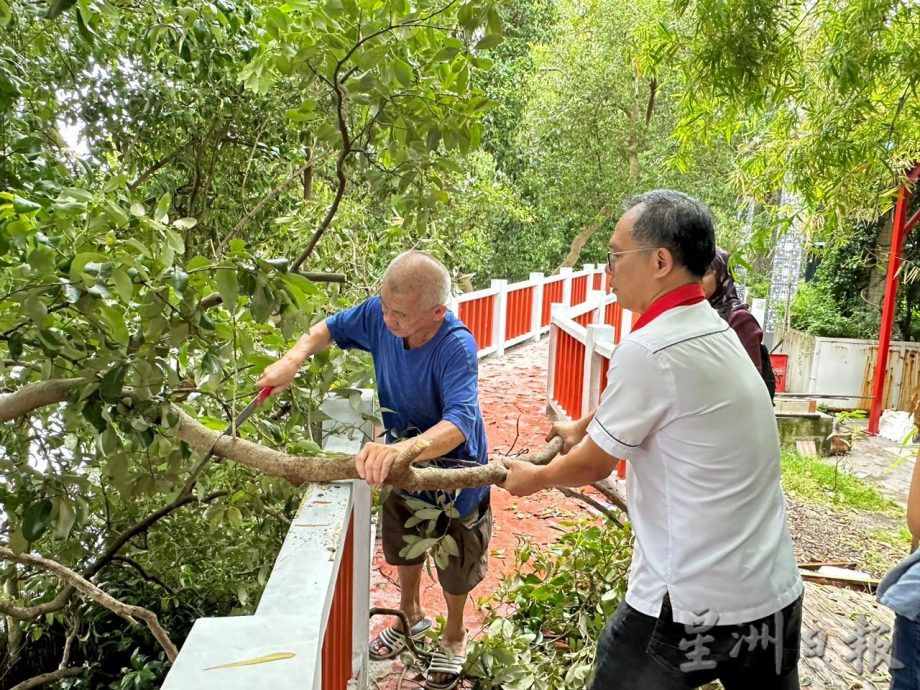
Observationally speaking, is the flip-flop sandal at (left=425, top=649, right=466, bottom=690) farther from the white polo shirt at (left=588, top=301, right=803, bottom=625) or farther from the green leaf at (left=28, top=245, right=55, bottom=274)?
the green leaf at (left=28, top=245, right=55, bottom=274)

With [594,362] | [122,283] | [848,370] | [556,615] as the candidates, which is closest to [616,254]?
[122,283]

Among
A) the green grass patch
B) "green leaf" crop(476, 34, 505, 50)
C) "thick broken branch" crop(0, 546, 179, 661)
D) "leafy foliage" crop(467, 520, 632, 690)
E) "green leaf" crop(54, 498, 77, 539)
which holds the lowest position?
the green grass patch

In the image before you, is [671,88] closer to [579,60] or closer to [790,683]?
[579,60]

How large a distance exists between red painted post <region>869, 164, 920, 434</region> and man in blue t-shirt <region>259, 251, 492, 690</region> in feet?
29.4

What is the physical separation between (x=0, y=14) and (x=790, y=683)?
2695 mm

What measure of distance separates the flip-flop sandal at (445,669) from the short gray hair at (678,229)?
206cm

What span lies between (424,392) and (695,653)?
1371mm

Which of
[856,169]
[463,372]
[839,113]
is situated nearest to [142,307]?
[463,372]

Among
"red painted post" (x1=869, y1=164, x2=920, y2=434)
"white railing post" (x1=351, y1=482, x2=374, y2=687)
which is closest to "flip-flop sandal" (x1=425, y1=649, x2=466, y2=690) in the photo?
"white railing post" (x1=351, y1=482, x2=374, y2=687)

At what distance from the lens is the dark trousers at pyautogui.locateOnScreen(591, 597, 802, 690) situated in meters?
1.93

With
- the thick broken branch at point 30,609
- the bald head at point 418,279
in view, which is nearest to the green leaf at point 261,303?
the bald head at point 418,279

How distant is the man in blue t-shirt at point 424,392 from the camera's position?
8.71 feet

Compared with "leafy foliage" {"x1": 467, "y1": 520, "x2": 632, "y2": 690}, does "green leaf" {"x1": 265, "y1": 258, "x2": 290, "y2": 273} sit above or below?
above

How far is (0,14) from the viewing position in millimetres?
1744
